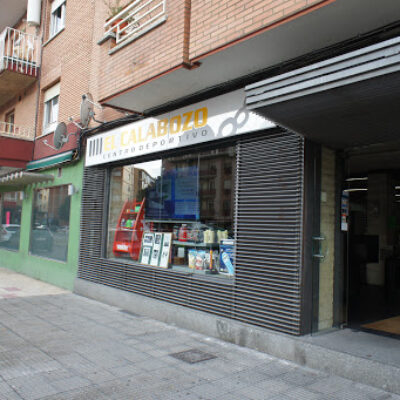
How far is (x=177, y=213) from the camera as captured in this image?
7.35m

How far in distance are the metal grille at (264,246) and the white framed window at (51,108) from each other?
24.8 feet

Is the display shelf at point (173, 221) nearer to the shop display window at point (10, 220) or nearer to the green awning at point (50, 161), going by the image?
the green awning at point (50, 161)

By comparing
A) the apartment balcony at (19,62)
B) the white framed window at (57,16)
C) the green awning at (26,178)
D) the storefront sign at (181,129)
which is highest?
the white framed window at (57,16)

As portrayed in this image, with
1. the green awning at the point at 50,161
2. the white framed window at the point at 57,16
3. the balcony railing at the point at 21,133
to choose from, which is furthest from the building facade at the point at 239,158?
the balcony railing at the point at 21,133

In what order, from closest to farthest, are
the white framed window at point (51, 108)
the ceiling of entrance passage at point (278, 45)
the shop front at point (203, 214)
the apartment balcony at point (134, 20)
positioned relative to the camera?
1. the ceiling of entrance passage at point (278, 45)
2. the shop front at point (203, 214)
3. the apartment balcony at point (134, 20)
4. the white framed window at point (51, 108)

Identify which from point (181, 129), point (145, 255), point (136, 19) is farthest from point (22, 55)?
point (145, 255)

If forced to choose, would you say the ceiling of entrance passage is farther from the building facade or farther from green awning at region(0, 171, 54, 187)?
green awning at region(0, 171, 54, 187)

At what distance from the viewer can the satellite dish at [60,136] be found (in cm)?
1002

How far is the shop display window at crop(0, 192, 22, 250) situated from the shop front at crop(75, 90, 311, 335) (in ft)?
16.3

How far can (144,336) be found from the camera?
5.82m

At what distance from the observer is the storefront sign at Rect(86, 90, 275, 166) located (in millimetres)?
5801

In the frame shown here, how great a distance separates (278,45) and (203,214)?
119 inches

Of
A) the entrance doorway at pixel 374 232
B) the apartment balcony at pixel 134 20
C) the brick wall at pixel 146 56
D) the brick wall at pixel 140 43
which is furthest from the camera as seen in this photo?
the entrance doorway at pixel 374 232

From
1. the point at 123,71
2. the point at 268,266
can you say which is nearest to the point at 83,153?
the point at 123,71
